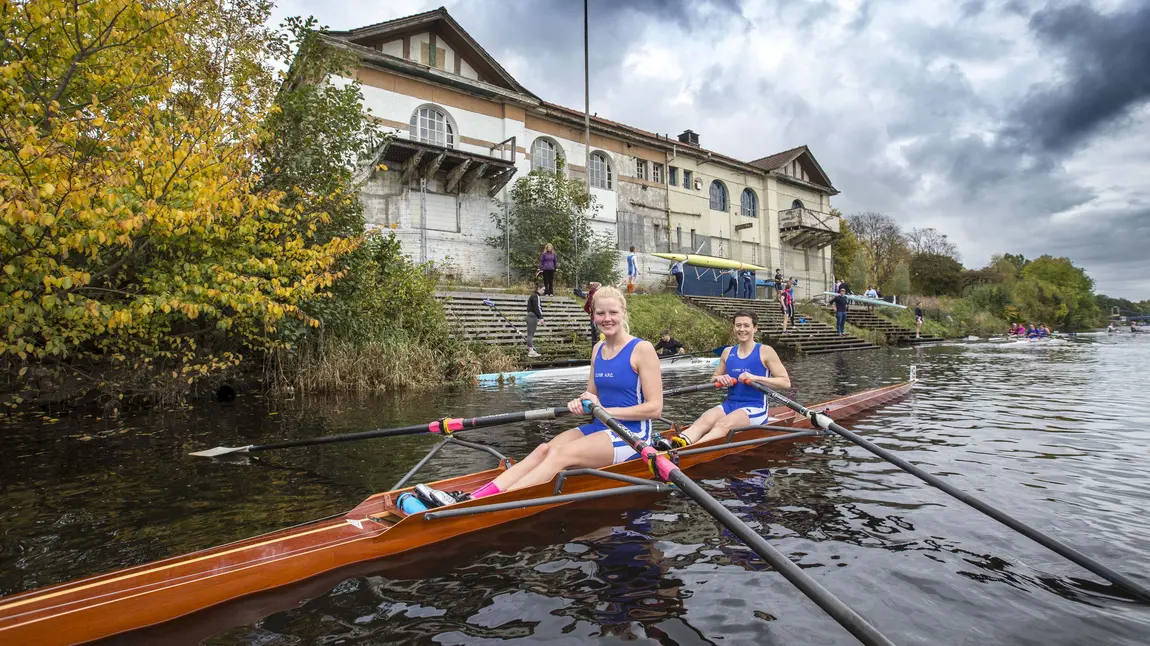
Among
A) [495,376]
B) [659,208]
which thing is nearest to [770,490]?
[495,376]

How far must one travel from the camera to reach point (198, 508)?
4.57m

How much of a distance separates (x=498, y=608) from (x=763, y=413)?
165 inches

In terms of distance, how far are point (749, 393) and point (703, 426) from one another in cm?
70

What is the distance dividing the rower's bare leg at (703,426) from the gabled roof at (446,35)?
60.9 feet

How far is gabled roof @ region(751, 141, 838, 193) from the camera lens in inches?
1443

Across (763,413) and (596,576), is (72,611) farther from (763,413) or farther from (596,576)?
(763,413)

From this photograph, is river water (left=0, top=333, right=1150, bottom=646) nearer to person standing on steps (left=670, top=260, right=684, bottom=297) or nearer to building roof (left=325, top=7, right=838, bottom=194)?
building roof (left=325, top=7, right=838, bottom=194)

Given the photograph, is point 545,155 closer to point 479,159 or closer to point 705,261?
point 479,159

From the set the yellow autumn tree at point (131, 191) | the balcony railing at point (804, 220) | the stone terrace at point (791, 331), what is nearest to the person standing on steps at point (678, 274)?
the stone terrace at point (791, 331)

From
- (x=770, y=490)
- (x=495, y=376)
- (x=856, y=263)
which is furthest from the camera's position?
(x=856, y=263)

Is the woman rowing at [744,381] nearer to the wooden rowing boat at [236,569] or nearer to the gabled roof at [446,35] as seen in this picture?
the wooden rowing boat at [236,569]

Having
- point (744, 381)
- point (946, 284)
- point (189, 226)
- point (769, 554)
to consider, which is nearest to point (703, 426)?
point (744, 381)

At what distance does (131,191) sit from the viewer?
232 inches

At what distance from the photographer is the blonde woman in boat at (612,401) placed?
4230mm
